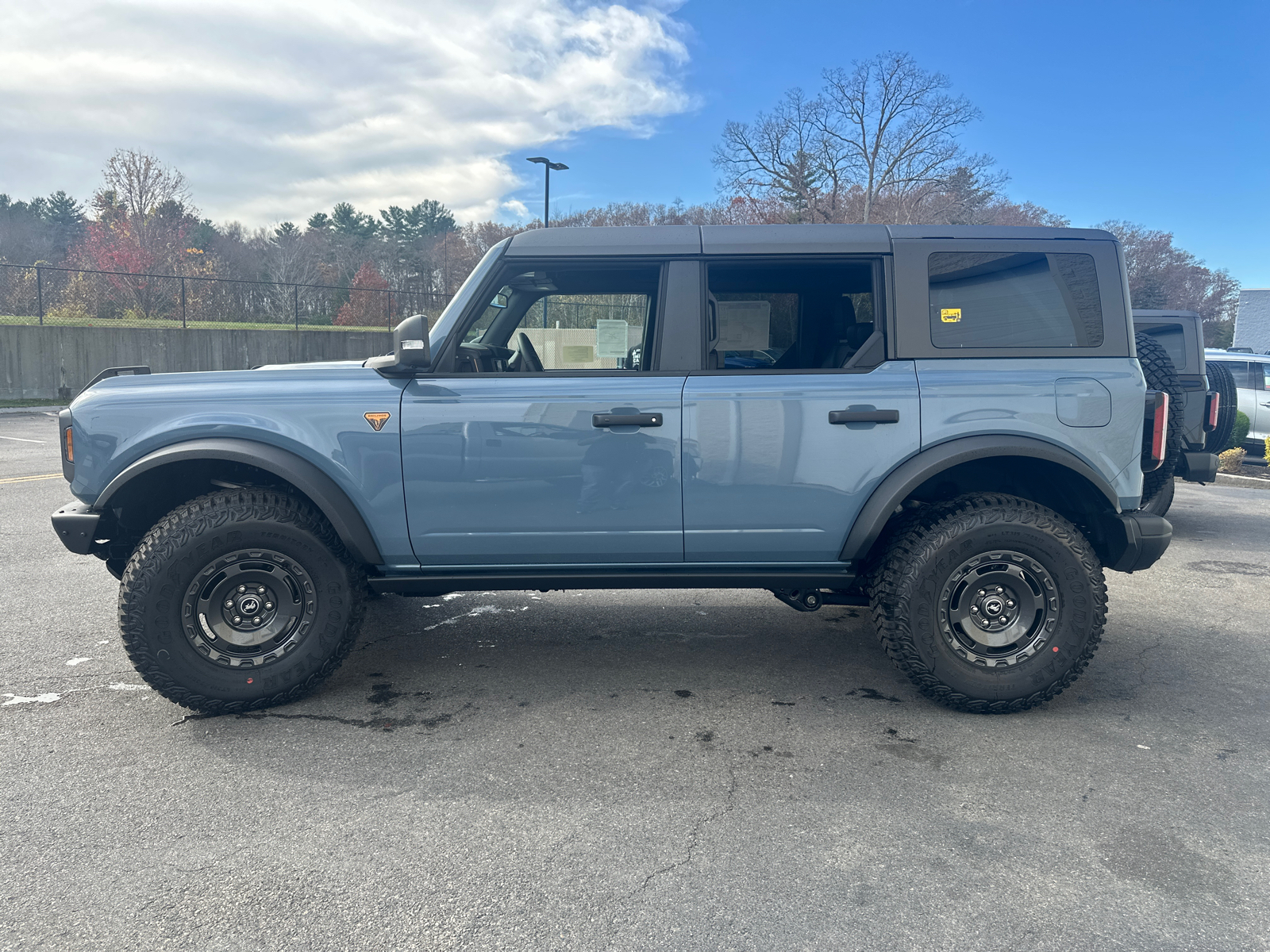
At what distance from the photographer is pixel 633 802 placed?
9.36 feet

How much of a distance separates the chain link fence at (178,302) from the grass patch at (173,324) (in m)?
0.02

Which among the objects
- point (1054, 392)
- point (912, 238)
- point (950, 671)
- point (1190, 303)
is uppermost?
point (1190, 303)

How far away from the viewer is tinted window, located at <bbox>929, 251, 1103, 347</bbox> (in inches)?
144

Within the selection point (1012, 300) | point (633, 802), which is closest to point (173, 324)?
point (1012, 300)

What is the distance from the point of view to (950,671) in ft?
11.7

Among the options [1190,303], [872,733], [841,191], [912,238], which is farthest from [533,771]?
[1190,303]

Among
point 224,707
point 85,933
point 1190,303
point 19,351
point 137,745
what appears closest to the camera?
point 85,933

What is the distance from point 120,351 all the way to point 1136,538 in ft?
77.8

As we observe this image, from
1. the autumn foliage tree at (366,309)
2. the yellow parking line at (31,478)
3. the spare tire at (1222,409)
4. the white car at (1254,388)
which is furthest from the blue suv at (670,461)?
the autumn foliage tree at (366,309)

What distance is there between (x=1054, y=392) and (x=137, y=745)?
3956mm

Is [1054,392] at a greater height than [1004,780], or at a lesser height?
greater

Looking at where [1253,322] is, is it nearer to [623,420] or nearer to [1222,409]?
[1222,409]

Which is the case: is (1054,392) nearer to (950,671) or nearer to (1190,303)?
(950,671)

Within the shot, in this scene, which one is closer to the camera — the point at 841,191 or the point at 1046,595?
the point at 1046,595
